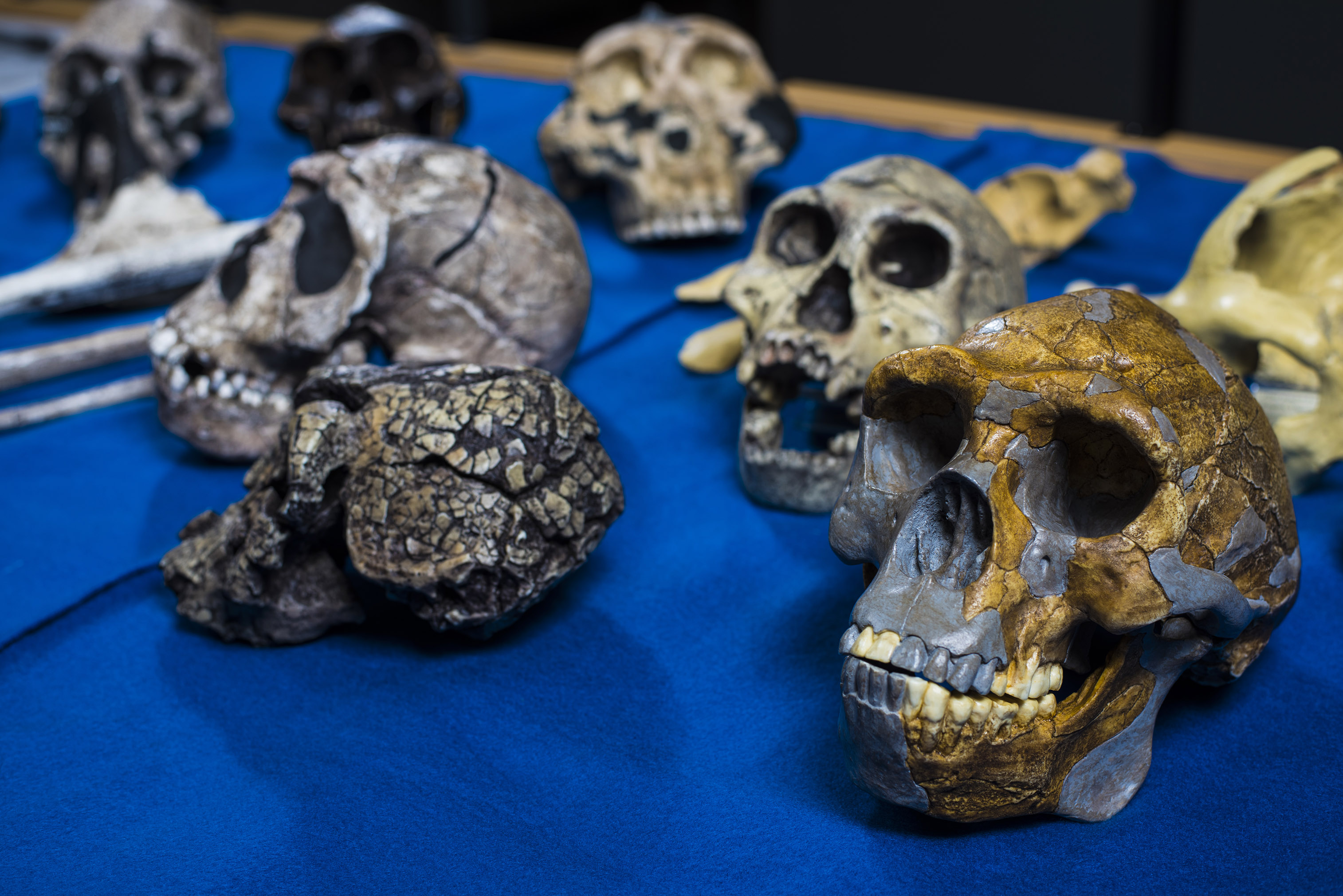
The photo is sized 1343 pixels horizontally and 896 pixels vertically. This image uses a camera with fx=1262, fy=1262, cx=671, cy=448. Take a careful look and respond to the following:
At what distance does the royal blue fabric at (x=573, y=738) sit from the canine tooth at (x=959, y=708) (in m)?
0.21

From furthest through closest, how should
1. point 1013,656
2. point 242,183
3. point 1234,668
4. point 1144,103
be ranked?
point 242,183 → point 1144,103 → point 1234,668 → point 1013,656

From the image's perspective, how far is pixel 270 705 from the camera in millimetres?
1800

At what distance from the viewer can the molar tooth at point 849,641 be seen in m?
1.40

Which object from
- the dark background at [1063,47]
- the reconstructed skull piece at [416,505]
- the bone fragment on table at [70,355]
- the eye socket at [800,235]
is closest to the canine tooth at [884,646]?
the reconstructed skull piece at [416,505]

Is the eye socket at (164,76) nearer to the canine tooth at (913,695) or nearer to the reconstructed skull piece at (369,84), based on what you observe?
the reconstructed skull piece at (369,84)

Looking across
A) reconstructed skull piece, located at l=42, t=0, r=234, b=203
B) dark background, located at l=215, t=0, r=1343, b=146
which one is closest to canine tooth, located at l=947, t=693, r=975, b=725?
dark background, located at l=215, t=0, r=1343, b=146

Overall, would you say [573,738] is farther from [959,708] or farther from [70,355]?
[70,355]

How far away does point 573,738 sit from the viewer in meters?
1.71

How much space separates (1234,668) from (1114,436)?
36cm

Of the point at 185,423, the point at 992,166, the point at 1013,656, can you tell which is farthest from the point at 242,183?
the point at 1013,656

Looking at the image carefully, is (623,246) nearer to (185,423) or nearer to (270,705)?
(185,423)

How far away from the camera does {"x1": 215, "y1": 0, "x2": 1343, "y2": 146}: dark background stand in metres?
→ 3.57

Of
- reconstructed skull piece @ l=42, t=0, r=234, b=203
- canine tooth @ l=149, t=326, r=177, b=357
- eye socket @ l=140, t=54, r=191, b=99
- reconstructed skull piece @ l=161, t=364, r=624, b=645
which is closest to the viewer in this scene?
reconstructed skull piece @ l=161, t=364, r=624, b=645

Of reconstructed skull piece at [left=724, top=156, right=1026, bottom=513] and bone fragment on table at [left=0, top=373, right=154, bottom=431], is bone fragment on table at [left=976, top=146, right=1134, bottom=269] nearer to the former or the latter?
reconstructed skull piece at [left=724, top=156, right=1026, bottom=513]
